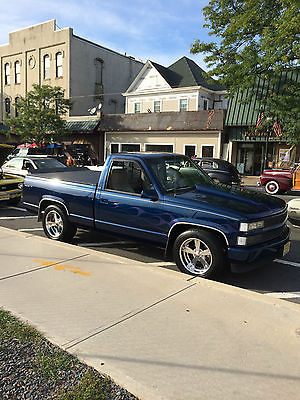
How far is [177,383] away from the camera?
8.18 feet

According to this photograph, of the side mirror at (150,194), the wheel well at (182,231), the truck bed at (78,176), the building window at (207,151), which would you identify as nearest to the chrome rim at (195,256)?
the wheel well at (182,231)

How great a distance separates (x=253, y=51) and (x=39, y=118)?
672 inches

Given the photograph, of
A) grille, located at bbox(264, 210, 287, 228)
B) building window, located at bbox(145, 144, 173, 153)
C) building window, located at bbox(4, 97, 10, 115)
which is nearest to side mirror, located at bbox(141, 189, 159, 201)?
grille, located at bbox(264, 210, 287, 228)

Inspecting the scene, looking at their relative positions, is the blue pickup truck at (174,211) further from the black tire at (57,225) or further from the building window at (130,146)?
the building window at (130,146)

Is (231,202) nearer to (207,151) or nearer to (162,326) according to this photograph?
(162,326)

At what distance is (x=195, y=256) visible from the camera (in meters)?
4.82

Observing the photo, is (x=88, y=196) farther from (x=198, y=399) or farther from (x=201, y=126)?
(x=201, y=126)

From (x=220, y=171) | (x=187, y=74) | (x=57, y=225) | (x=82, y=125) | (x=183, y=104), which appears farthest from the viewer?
(x=187, y=74)

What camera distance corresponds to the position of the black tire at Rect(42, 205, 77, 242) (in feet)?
21.1

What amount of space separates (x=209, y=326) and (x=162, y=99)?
28034 millimetres

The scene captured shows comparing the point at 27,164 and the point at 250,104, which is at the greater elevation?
the point at 250,104

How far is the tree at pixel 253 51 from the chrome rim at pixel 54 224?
14392 mm

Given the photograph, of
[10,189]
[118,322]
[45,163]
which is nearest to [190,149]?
[45,163]

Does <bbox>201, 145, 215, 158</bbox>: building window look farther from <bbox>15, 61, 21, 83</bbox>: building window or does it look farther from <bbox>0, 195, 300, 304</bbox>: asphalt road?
<bbox>15, 61, 21, 83</bbox>: building window
